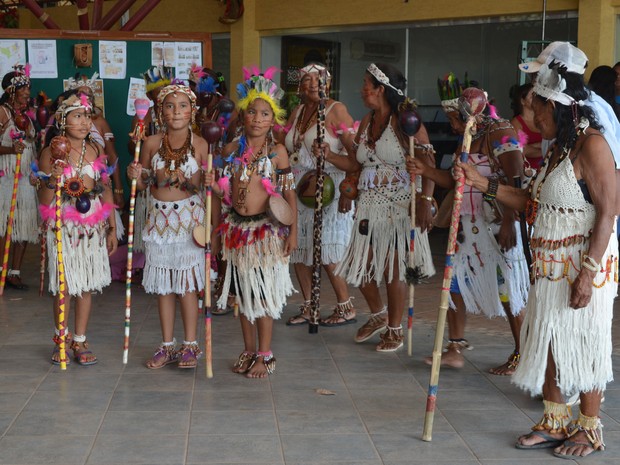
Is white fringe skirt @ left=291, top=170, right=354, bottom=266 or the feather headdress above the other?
the feather headdress

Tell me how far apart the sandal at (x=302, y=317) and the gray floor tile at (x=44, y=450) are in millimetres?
2830

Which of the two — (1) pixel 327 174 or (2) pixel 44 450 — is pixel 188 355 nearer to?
(2) pixel 44 450

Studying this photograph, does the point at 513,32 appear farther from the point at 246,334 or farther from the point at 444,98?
the point at 246,334

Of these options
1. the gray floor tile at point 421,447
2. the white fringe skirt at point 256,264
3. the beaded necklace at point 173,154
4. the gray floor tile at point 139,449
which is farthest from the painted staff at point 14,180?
the gray floor tile at point 421,447

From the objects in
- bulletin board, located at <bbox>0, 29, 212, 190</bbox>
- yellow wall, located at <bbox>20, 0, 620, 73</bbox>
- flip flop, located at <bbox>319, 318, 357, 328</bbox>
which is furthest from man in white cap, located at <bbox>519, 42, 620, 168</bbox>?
yellow wall, located at <bbox>20, 0, 620, 73</bbox>

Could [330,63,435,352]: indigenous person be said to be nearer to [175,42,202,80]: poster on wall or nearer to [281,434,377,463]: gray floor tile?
[281,434,377,463]: gray floor tile

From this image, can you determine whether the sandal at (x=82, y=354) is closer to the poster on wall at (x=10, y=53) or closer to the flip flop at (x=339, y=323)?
the flip flop at (x=339, y=323)

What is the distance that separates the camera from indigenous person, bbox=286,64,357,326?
6656 mm

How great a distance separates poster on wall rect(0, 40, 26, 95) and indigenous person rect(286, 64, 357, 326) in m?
3.32

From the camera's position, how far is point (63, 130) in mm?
5785

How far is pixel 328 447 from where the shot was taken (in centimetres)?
431

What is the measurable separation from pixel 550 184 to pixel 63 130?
3163 mm

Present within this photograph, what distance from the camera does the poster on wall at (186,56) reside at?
879 centimetres

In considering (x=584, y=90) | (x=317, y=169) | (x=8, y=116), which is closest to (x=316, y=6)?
(x=8, y=116)
